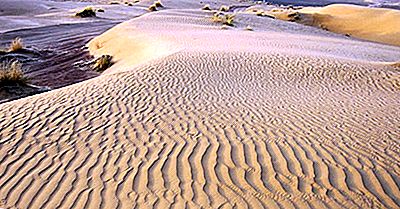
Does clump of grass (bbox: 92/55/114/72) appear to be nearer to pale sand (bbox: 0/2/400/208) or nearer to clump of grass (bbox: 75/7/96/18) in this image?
pale sand (bbox: 0/2/400/208)

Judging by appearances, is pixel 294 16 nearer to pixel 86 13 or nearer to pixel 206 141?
pixel 86 13

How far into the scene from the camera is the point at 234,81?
32.4ft

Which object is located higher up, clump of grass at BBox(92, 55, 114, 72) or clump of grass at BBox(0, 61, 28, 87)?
clump of grass at BBox(0, 61, 28, 87)

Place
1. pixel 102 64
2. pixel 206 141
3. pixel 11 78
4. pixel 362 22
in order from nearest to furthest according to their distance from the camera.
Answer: pixel 206 141, pixel 11 78, pixel 102 64, pixel 362 22

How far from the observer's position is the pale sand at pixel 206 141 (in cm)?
468

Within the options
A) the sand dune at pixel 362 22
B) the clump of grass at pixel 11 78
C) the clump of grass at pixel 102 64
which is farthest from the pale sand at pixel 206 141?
the sand dune at pixel 362 22

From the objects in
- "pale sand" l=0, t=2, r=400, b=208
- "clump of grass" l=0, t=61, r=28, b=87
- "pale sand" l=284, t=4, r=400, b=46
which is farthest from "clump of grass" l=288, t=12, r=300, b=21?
"clump of grass" l=0, t=61, r=28, b=87

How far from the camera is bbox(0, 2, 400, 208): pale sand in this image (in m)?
4.68

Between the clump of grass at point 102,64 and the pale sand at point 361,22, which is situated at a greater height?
the clump of grass at point 102,64

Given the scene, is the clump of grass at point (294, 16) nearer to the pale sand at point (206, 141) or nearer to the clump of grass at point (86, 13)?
the clump of grass at point (86, 13)

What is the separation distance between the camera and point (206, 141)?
19.6ft

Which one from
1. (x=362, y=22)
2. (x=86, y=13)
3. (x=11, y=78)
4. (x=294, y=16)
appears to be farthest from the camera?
(x=294, y=16)

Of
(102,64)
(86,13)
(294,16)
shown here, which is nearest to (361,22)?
(294,16)

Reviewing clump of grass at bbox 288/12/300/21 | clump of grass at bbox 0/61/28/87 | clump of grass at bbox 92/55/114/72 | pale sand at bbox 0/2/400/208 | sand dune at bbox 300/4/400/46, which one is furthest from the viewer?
clump of grass at bbox 288/12/300/21
